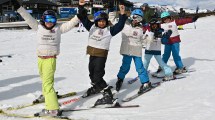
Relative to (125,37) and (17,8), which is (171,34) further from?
(17,8)

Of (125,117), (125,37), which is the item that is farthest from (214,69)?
(125,117)

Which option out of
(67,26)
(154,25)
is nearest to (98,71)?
(67,26)

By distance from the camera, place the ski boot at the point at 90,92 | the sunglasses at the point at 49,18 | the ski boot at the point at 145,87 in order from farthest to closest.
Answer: the ski boot at the point at 145,87, the ski boot at the point at 90,92, the sunglasses at the point at 49,18

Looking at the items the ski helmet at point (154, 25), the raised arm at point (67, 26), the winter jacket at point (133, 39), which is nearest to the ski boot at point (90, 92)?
the winter jacket at point (133, 39)

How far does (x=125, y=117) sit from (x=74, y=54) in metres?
10.2

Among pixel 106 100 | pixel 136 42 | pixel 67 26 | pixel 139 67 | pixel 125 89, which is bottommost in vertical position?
pixel 125 89

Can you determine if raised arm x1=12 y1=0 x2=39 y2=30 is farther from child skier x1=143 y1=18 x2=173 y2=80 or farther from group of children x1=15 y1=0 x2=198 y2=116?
child skier x1=143 y1=18 x2=173 y2=80

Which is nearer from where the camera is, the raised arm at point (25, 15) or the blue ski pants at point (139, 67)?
the raised arm at point (25, 15)

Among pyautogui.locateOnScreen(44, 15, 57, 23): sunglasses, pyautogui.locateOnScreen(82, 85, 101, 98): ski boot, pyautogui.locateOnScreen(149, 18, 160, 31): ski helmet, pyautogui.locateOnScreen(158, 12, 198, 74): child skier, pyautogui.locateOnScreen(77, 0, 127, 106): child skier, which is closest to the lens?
pyautogui.locateOnScreen(44, 15, 57, 23): sunglasses

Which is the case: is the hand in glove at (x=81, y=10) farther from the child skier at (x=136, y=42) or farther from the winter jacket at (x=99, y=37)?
the child skier at (x=136, y=42)

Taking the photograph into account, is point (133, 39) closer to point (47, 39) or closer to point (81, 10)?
point (81, 10)

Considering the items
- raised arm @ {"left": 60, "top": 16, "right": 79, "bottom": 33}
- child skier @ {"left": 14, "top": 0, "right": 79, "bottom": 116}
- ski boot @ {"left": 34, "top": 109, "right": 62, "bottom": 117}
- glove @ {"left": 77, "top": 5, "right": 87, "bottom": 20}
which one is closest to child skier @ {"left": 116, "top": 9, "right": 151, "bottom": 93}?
glove @ {"left": 77, "top": 5, "right": 87, "bottom": 20}

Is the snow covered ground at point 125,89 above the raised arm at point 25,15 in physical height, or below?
below

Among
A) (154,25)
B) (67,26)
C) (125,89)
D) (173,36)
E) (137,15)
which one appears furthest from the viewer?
(173,36)
